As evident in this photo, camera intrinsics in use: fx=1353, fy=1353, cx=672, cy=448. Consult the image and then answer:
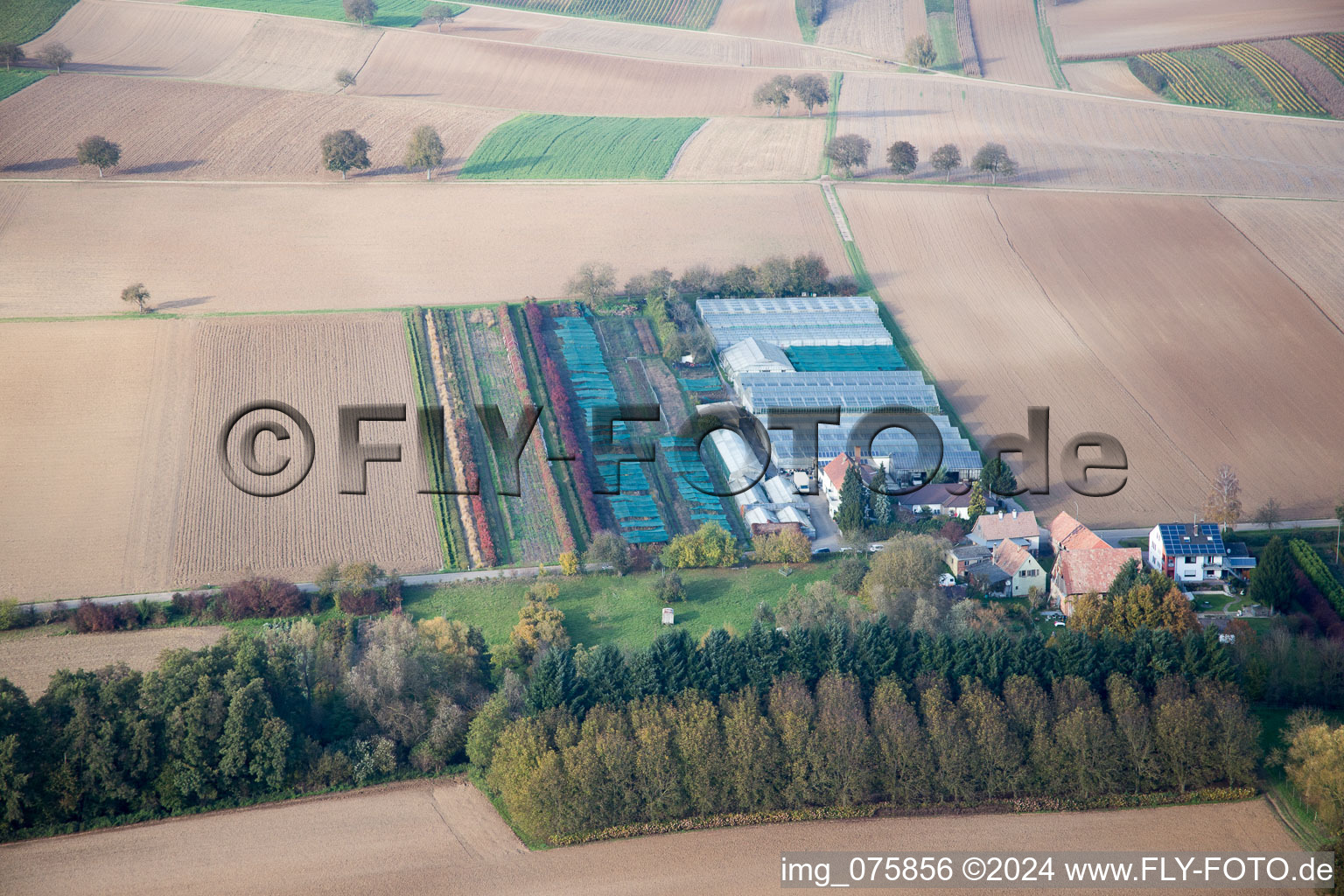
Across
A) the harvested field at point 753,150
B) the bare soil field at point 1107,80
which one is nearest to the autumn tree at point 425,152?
the harvested field at point 753,150

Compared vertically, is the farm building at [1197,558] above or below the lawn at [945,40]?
below

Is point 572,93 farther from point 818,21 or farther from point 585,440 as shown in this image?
point 585,440

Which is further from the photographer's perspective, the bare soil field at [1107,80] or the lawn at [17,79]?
the bare soil field at [1107,80]

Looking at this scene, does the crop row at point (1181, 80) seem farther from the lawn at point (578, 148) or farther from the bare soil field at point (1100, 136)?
the lawn at point (578, 148)

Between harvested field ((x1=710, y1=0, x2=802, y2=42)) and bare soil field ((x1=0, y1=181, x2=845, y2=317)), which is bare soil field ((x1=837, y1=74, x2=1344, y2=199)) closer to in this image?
harvested field ((x1=710, y1=0, x2=802, y2=42))

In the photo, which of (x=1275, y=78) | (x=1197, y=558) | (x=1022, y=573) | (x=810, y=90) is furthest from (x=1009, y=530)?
(x=1275, y=78)

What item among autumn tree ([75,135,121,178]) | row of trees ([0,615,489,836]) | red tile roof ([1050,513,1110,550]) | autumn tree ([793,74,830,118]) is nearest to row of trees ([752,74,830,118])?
autumn tree ([793,74,830,118])
